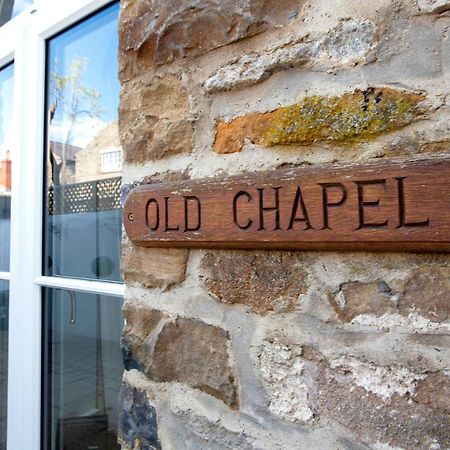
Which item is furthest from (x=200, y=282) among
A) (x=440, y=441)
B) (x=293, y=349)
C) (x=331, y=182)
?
(x=440, y=441)

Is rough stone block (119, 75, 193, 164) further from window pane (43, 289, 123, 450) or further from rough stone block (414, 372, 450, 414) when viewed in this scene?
window pane (43, 289, 123, 450)

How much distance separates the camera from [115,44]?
63.1 inches

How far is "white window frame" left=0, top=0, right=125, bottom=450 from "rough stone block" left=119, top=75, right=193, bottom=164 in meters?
0.77

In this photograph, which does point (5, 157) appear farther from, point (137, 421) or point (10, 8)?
point (137, 421)

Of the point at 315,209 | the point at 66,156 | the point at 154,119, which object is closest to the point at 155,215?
the point at 154,119

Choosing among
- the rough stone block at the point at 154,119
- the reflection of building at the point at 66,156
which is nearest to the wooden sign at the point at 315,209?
the rough stone block at the point at 154,119

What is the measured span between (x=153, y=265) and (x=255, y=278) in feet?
0.88

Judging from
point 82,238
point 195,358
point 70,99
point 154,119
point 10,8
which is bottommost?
point 195,358

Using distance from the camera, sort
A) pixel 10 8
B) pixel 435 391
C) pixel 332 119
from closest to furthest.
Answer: pixel 435 391
pixel 332 119
pixel 10 8

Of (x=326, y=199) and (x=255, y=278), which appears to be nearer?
(x=326, y=199)

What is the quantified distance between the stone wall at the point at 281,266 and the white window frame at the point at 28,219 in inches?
30.9

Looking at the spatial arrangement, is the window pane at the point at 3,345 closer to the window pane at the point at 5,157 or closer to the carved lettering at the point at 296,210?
the window pane at the point at 5,157

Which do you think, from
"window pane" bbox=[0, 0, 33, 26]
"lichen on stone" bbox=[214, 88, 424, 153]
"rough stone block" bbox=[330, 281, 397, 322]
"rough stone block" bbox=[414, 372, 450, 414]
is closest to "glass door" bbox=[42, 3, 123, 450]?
"window pane" bbox=[0, 0, 33, 26]

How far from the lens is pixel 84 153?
5.67 feet
